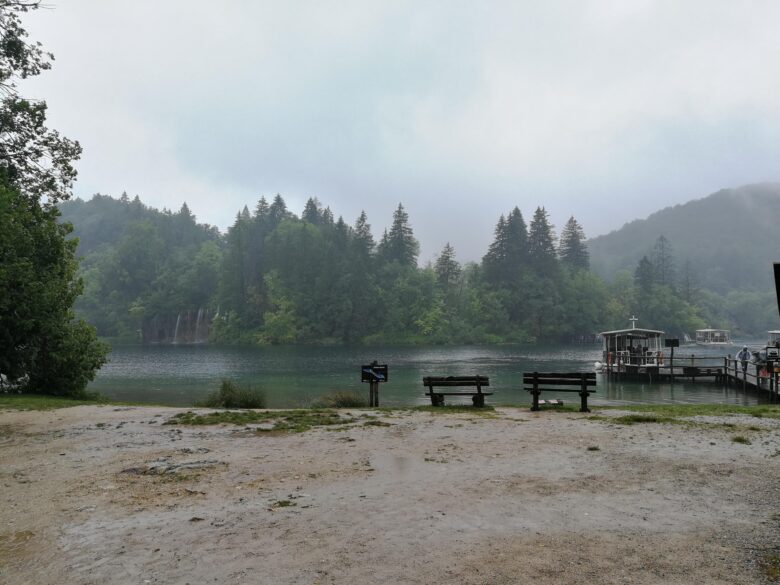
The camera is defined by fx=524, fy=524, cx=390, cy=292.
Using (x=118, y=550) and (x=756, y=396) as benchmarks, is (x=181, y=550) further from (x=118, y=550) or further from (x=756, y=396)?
(x=756, y=396)

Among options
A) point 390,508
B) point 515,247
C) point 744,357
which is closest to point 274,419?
point 390,508

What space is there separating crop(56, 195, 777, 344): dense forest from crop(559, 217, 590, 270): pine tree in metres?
0.40

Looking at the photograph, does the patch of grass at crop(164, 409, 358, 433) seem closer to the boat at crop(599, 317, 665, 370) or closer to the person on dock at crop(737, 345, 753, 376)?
the person on dock at crop(737, 345, 753, 376)

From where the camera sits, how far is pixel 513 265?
137250mm

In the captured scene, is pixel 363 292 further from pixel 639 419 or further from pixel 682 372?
pixel 639 419

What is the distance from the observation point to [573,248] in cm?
15112

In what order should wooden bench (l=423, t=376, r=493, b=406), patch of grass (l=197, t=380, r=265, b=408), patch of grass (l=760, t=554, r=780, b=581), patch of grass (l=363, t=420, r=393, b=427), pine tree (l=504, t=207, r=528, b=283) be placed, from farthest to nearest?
1. pine tree (l=504, t=207, r=528, b=283)
2. patch of grass (l=197, t=380, r=265, b=408)
3. wooden bench (l=423, t=376, r=493, b=406)
4. patch of grass (l=363, t=420, r=393, b=427)
5. patch of grass (l=760, t=554, r=780, b=581)

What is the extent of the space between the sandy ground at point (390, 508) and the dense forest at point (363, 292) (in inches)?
4544

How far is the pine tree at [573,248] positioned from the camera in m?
149

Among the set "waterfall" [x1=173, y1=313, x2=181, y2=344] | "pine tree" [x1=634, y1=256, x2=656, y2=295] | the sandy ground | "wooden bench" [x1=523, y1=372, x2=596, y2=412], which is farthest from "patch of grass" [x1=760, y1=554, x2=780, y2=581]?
"waterfall" [x1=173, y1=313, x2=181, y2=344]

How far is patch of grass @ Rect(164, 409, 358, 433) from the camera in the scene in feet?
44.7

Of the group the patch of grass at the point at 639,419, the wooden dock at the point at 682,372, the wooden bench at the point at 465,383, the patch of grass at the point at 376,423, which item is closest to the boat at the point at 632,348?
the wooden dock at the point at 682,372

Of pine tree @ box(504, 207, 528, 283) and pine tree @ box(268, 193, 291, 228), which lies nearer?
pine tree @ box(504, 207, 528, 283)

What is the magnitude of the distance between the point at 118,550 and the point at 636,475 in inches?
292
